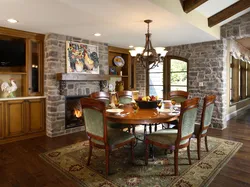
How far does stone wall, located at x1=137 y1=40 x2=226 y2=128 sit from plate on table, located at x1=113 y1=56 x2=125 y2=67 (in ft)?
6.55

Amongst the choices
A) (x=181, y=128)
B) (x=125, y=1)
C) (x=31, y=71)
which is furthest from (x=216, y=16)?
(x=31, y=71)

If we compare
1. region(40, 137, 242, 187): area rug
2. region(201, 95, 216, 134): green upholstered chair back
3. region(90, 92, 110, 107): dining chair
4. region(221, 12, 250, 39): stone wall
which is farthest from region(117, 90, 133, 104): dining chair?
region(221, 12, 250, 39): stone wall

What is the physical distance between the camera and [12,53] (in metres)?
4.15

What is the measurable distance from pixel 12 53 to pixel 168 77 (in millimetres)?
4591

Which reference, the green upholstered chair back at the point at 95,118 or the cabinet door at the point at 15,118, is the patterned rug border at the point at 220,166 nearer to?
the green upholstered chair back at the point at 95,118

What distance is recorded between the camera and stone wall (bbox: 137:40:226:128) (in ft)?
16.8

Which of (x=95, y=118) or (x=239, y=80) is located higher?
(x=239, y=80)

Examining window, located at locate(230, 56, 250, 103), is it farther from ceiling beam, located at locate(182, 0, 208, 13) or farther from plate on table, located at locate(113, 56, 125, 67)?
ceiling beam, located at locate(182, 0, 208, 13)

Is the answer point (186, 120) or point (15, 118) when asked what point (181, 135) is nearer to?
point (186, 120)

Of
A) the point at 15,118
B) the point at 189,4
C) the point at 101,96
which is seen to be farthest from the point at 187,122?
the point at 15,118

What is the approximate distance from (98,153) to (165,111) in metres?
1.43

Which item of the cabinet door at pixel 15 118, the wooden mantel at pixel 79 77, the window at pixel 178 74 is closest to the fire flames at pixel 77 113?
the wooden mantel at pixel 79 77

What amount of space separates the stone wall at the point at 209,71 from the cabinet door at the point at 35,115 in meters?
4.21

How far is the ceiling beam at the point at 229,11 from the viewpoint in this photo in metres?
3.98
